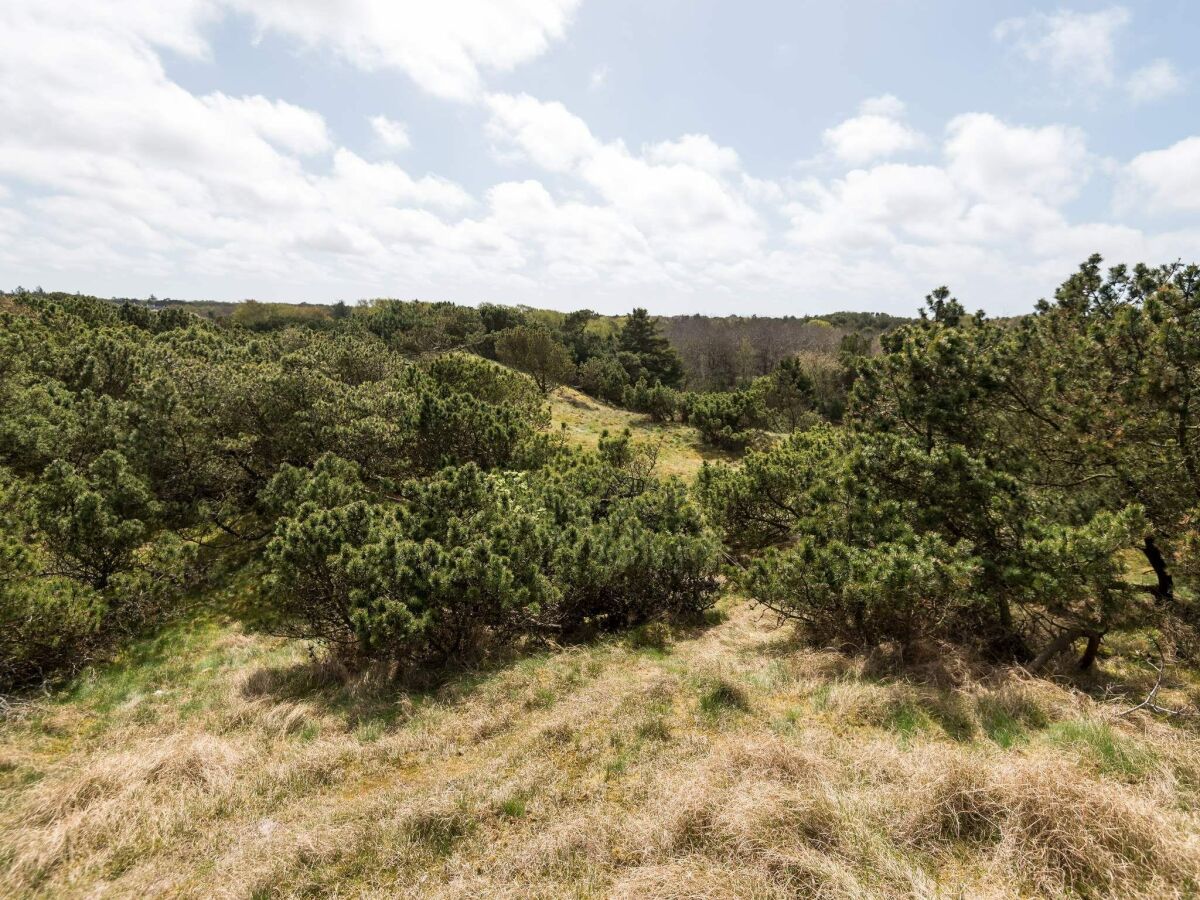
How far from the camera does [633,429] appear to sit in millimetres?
38750

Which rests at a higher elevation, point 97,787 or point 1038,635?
point 1038,635

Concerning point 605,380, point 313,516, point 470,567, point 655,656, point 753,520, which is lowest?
point 655,656

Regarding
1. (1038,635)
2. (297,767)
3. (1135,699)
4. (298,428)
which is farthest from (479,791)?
(298,428)

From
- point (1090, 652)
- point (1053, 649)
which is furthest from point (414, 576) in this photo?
point (1090, 652)

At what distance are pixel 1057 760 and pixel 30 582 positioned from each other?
51.4 feet

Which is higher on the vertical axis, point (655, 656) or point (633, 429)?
point (633, 429)

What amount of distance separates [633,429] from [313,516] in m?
29.7

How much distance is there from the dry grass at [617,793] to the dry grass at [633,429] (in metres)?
20.0

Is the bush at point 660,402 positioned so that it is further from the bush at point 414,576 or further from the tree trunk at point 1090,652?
the tree trunk at point 1090,652

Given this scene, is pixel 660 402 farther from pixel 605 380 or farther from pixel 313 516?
pixel 313 516

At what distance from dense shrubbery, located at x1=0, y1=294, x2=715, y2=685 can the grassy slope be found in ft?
5.04

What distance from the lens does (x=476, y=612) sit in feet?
32.8

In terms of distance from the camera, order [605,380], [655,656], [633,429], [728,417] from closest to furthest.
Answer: [655,656] < [728,417] < [633,429] < [605,380]

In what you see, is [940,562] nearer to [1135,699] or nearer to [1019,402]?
[1135,699]
